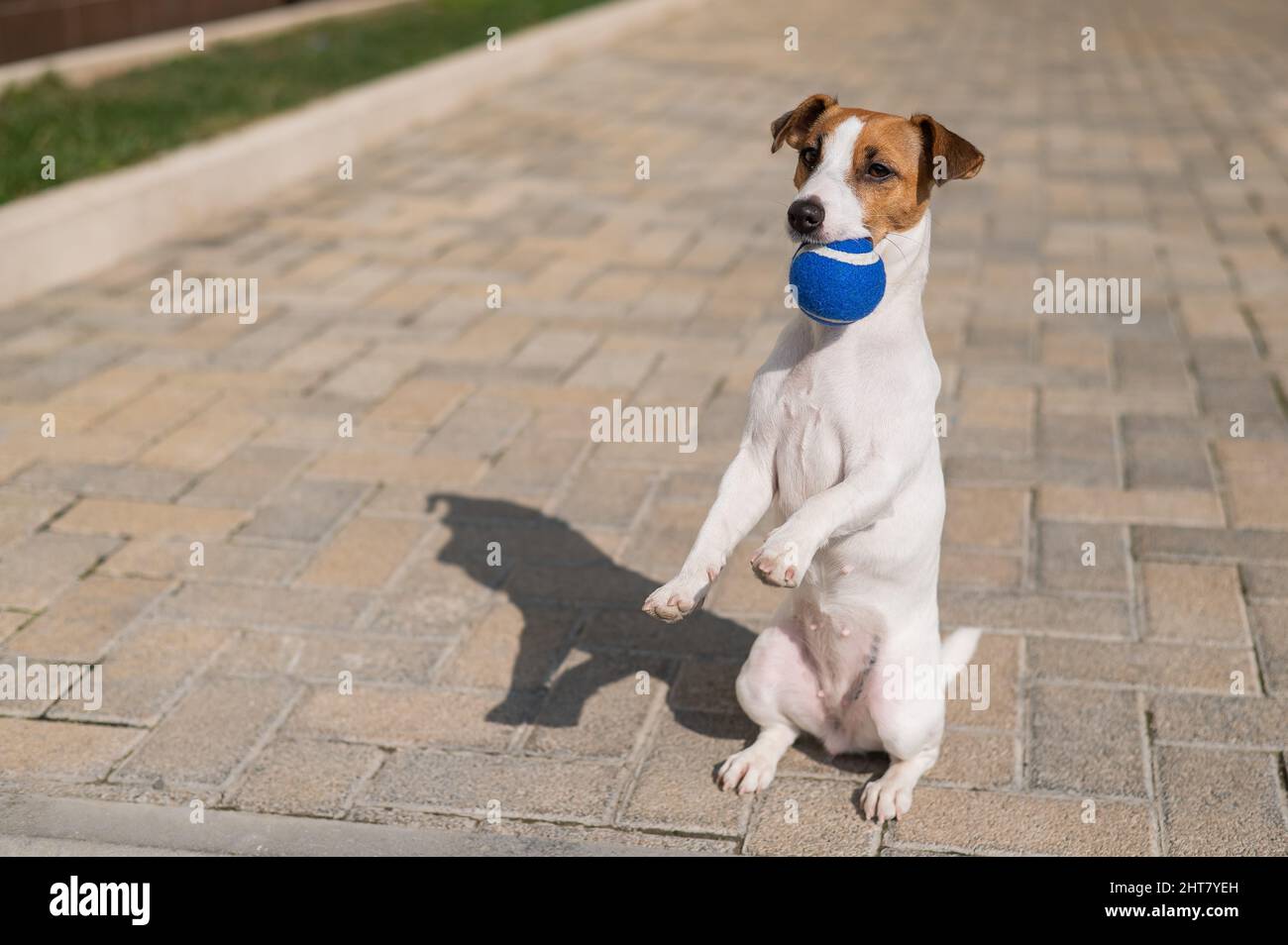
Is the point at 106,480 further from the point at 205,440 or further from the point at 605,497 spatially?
the point at 605,497

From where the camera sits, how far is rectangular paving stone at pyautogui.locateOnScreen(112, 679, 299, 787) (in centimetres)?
364

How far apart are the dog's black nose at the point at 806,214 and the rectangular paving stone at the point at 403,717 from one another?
5.32 feet

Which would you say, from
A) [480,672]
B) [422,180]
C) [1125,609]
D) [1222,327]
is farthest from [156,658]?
[422,180]

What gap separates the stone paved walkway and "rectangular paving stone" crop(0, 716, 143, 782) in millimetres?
13

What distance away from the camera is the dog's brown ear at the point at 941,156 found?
10.7ft

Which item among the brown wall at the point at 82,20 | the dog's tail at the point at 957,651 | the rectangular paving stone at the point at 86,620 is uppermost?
the brown wall at the point at 82,20

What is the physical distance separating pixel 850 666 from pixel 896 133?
4.35ft

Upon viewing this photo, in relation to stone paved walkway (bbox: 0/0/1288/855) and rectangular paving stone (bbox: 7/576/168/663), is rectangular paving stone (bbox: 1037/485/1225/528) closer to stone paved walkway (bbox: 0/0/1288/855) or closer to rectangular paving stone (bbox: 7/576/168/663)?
stone paved walkway (bbox: 0/0/1288/855)

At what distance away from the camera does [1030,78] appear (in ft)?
47.7

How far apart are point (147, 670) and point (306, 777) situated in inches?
31.5

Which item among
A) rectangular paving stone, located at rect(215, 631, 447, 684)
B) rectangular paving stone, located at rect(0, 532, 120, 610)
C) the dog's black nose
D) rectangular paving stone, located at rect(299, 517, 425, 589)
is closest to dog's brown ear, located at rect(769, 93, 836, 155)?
the dog's black nose

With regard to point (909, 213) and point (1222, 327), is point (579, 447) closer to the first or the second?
point (909, 213)

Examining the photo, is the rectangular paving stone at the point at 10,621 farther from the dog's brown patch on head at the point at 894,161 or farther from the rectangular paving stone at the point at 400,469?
the dog's brown patch on head at the point at 894,161

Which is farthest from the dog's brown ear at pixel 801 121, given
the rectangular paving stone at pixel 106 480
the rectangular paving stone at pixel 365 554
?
the rectangular paving stone at pixel 106 480
